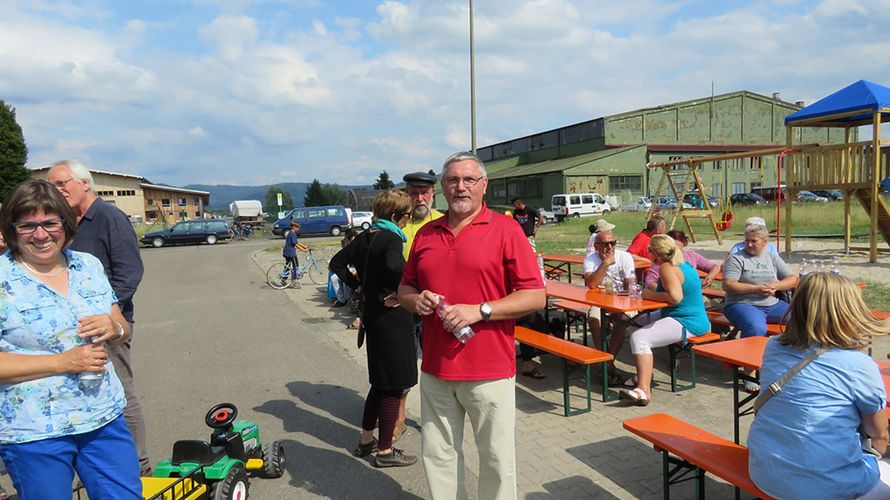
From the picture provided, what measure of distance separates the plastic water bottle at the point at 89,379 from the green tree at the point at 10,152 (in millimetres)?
44438

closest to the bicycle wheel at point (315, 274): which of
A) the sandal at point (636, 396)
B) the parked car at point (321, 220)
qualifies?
the sandal at point (636, 396)

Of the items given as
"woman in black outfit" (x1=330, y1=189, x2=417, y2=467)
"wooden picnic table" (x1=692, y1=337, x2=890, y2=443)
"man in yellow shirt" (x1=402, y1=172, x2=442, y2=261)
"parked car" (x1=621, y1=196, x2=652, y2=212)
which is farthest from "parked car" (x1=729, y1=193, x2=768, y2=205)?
"woman in black outfit" (x1=330, y1=189, x2=417, y2=467)

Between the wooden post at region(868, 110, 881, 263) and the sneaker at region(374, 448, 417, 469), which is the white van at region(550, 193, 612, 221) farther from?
the sneaker at region(374, 448, 417, 469)

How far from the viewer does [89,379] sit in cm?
224

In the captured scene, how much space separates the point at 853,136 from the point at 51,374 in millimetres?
19302

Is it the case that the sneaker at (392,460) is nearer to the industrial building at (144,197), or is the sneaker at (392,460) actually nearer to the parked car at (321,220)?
the parked car at (321,220)

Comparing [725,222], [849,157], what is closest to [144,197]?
[725,222]

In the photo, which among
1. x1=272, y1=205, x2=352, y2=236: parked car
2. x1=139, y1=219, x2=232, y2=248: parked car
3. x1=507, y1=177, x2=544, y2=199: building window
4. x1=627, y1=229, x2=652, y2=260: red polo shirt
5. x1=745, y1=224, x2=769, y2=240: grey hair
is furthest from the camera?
x1=507, y1=177, x2=544, y2=199: building window

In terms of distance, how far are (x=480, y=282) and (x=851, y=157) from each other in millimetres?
13577

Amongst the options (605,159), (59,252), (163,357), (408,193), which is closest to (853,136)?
(408,193)

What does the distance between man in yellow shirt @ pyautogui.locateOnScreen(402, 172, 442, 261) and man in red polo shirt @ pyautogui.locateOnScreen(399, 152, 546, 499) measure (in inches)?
55.0

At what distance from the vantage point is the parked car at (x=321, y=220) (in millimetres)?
33500

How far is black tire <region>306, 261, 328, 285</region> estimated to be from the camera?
1366 centimetres

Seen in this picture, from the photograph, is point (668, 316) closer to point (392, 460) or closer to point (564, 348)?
point (564, 348)
